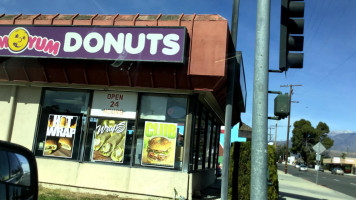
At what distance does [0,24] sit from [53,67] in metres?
2.53

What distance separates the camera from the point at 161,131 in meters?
9.73

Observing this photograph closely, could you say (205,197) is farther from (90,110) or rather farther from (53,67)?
(53,67)

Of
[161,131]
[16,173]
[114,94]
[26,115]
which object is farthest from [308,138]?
[16,173]

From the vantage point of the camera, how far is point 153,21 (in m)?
9.71

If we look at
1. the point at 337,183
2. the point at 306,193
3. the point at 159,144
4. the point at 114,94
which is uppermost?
the point at 114,94

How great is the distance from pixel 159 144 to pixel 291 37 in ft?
18.8

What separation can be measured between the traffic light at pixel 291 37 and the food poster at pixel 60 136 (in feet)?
25.2

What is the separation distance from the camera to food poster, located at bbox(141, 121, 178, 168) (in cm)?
952

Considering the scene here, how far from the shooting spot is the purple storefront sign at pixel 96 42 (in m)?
9.07

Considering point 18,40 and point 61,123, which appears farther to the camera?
point 61,123

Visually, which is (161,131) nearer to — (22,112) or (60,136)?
(60,136)

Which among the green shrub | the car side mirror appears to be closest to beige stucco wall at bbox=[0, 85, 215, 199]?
the green shrub

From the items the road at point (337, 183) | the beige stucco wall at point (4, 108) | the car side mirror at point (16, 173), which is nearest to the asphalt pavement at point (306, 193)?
the road at point (337, 183)

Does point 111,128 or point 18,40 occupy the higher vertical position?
point 18,40
